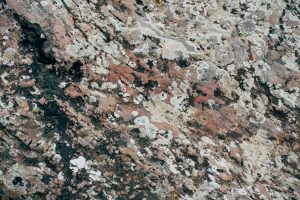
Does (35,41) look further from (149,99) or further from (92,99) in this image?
(149,99)

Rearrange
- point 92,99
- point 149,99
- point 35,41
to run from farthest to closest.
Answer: point 149,99 < point 35,41 < point 92,99

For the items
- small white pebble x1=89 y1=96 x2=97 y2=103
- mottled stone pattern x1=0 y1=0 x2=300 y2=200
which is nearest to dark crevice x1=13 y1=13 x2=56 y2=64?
mottled stone pattern x1=0 y1=0 x2=300 y2=200

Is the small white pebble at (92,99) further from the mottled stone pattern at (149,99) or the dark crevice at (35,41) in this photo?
the dark crevice at (35,41)

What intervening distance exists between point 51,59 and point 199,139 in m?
2.80

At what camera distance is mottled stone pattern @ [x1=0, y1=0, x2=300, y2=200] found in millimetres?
5594

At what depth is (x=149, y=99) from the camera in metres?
6.49

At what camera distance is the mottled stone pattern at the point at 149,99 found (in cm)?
559

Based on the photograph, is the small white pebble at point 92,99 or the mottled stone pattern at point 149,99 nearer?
the mottled stone pattern at point 149,99

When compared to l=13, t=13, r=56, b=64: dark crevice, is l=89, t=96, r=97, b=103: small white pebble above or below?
below

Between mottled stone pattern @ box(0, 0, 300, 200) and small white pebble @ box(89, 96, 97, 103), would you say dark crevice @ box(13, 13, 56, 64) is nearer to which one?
mottled stone pattern @ box(0, 0, 300, 200)

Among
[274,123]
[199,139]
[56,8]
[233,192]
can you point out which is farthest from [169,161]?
[56,8]

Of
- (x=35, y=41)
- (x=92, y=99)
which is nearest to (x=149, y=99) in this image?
(x=92, y=99)

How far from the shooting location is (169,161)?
5.95m

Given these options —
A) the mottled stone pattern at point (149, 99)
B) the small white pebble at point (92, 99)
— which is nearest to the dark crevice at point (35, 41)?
the mottled stone pattern at point (149, 99)
